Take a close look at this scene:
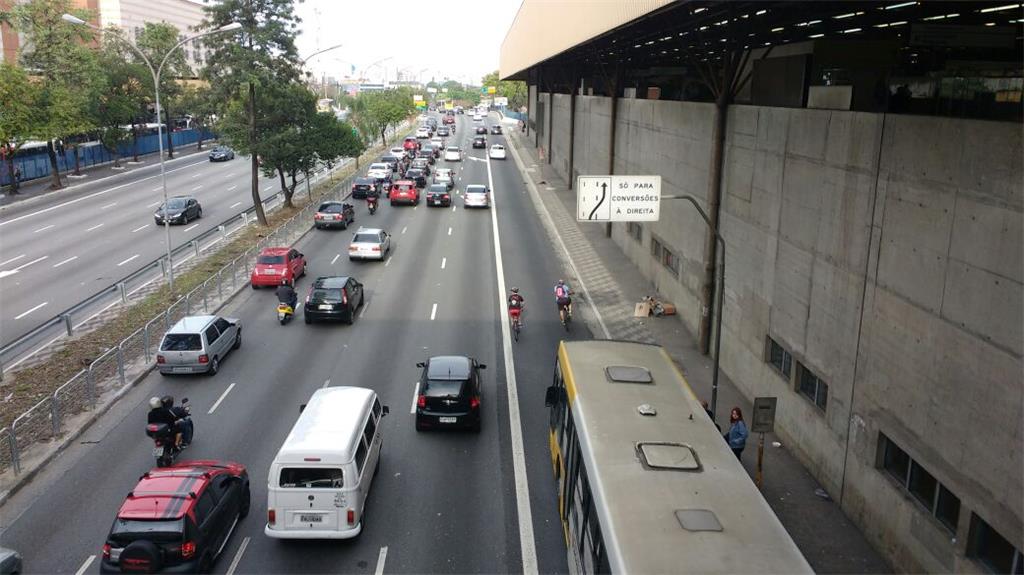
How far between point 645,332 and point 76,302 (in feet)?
69.0

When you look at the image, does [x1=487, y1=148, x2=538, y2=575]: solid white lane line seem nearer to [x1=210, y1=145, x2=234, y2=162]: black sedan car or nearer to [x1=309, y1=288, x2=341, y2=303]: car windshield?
[x1=309, y1=288, x2=341, y2=303]: car windshield

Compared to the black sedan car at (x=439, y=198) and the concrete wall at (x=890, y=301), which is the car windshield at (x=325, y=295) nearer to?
the concrete wall at (x=890, y=301)

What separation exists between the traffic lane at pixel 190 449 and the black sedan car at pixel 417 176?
1371 inches

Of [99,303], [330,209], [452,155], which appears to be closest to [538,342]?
[99,303]

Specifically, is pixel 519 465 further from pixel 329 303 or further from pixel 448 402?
pixel 329 303

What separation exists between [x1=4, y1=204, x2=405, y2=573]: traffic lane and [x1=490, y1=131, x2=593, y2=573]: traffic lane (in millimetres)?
5493

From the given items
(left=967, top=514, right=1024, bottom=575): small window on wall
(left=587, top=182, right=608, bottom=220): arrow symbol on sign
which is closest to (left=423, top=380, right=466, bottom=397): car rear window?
(left=587, top=182, right=608, bottom=220): arrow symbol on sign

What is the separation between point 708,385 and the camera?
2055 cm

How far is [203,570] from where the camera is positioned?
11.7 meters

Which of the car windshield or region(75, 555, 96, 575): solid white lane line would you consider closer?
region(75, 555, 96, 575): solid white lane line

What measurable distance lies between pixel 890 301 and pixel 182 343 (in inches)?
694

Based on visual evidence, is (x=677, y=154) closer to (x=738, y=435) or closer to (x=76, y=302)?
(x=738, y=435)

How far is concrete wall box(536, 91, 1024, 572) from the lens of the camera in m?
9.82

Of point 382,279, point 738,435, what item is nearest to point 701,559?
→ point 738,435
